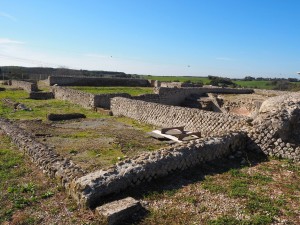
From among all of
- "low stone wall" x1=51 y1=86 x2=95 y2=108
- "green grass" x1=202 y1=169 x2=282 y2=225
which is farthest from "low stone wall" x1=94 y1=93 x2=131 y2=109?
"green grass" x1=202 y1=169 x2=282 y2=225

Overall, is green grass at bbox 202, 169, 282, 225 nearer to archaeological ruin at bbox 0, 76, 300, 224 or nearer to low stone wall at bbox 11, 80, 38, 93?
archaeological ruin at bbox 0, 76, 300, 224

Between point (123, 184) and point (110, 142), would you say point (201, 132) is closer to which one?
point (110, 142)

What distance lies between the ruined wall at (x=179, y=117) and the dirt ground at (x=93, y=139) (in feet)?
4.63

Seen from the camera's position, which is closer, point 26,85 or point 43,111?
point 43,111

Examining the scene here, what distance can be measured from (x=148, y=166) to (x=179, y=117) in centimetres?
773

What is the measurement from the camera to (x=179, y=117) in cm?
1511

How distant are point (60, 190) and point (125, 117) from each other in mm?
11666

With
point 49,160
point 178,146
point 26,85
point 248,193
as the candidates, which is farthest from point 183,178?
point 26,85

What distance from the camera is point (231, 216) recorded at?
19.9 feet

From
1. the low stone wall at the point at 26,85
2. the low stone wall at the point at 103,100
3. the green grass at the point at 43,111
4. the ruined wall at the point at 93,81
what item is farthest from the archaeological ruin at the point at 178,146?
the ruined wall at the point at 93,81

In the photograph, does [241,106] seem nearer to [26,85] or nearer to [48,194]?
[48,194]

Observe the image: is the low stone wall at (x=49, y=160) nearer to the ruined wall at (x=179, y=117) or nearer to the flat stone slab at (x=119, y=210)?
the flat stone slab at (x=119, y=210)

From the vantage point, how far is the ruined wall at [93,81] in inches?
1443

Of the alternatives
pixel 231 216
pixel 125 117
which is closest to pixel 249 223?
pixel 231 216
